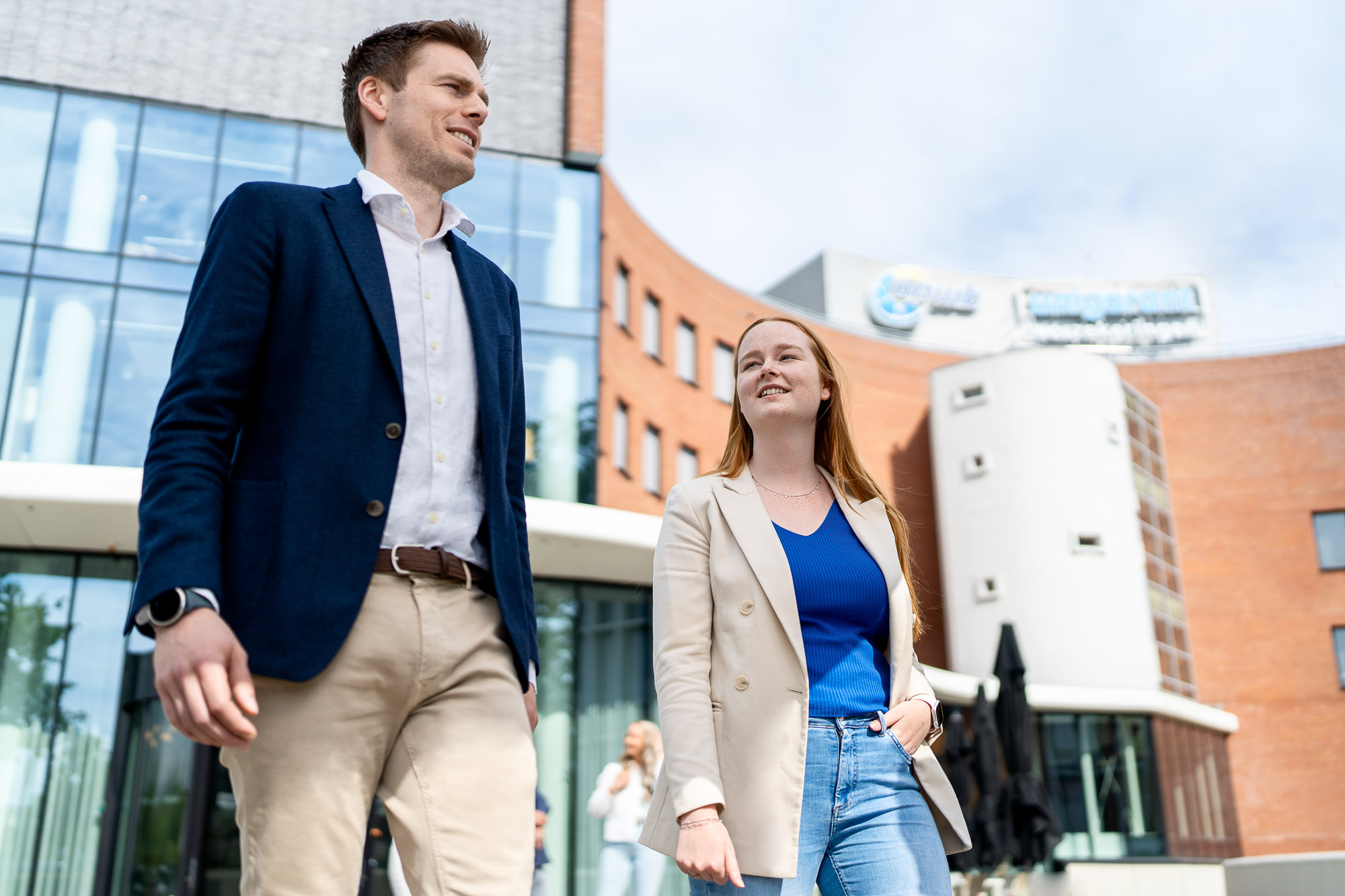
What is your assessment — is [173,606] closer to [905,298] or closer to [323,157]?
[323,157]

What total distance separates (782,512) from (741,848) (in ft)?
2.79

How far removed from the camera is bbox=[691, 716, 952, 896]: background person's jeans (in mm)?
2570

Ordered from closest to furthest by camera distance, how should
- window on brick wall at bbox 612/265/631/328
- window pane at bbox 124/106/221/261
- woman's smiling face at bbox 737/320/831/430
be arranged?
woman's smiling face at bbox 737/320/831/430, window pane at bbox 124/106/221/261, window on brick wall at bbox 612/265/631/328

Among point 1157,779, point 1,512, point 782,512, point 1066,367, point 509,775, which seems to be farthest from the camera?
point 1066,367

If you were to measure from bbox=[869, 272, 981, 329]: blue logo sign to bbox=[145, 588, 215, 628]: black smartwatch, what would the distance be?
4546 cm

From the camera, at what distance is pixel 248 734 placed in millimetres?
1701

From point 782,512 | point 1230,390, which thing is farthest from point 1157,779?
point 782,512

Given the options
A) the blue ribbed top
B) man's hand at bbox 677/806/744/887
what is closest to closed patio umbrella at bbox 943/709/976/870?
the blue ribbed top

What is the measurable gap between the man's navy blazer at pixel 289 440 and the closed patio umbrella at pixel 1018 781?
13053 mm

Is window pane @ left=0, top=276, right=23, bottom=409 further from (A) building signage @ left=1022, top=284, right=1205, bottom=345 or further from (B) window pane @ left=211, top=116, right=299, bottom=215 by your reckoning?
(A) building signage @ left=1022, top=284, right=1205, bottom=345

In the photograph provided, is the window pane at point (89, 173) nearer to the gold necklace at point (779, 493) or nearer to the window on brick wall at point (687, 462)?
the window on brick wall at point (687, 462)

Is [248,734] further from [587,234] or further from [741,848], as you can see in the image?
[587,234]

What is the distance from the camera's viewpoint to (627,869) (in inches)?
327

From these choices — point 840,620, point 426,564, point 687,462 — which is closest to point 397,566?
point 426,564
